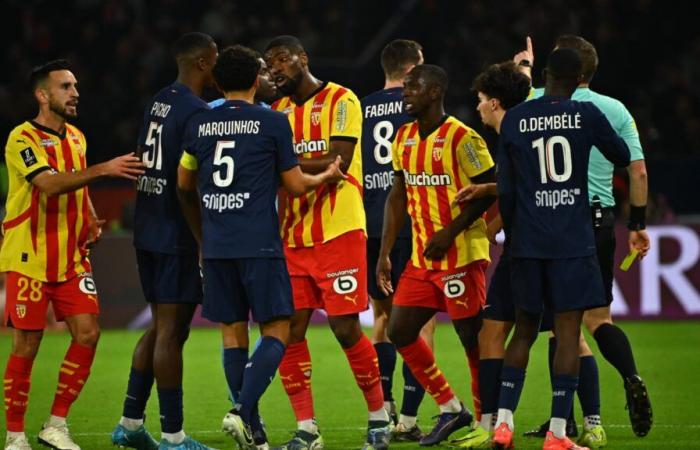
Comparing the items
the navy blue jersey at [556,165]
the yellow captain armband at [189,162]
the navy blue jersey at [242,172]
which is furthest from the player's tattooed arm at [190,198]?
the navy blue jersey at [556,165]

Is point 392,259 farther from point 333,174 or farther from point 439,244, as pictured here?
point 333,174

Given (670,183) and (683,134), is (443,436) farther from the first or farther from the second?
(683,134)

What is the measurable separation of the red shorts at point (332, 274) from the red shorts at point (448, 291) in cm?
30

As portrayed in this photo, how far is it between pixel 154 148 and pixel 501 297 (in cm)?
224

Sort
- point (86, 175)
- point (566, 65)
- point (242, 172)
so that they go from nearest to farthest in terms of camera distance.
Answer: point (242, 172) → point (566, 65) → point (86, 175)

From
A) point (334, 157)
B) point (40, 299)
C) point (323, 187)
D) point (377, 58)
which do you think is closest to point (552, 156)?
point (334, 157)

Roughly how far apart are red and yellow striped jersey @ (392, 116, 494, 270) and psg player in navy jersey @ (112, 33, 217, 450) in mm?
1326

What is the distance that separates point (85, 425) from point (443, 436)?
2.52 meters

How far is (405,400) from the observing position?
26.9 ft

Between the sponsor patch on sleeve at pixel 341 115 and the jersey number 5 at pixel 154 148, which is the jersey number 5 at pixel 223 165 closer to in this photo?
the jersey number 5 at pixel 154 148

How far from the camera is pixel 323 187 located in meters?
7.80

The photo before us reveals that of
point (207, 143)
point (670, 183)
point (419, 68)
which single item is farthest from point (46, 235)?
point (670, 183)

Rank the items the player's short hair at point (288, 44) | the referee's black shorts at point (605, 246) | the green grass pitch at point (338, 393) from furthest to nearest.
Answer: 1. the green grass pitch at point (338, 393)
2. the referee's black shorts at point (605, 246)
3. the player's short hair at point (288, 44)

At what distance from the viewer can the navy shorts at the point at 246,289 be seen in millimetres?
7020
